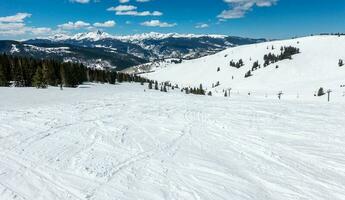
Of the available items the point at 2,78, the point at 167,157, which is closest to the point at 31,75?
the point at 2,78

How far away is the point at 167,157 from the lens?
18625 mm

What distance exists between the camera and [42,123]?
88.4ft

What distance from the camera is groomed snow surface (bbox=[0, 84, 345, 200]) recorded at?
44.9 feet

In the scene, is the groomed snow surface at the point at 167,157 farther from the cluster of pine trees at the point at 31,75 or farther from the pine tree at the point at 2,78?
the pine tree at the point at 2,78

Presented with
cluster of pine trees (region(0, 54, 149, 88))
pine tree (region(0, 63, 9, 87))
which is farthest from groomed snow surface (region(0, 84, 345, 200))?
pine tree (region(0, 63, 9, 87))

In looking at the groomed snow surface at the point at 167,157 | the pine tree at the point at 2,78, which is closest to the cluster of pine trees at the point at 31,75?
the pine tree at the point at 2,78

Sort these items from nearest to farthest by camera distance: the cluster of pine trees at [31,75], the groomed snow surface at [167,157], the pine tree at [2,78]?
the groomed snow surface at [167,157] < the pine tree at [2,78] < the cluster of pine trees at [31,75]

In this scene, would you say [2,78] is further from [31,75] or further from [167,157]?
[167,157]

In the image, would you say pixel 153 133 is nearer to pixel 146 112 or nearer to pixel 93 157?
pixel 93 157

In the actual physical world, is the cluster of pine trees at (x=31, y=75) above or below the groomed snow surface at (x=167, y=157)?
above

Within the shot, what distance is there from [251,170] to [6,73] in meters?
83.8

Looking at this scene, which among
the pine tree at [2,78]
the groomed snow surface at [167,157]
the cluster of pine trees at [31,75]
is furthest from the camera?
the cluster of pine trees at [31,75]

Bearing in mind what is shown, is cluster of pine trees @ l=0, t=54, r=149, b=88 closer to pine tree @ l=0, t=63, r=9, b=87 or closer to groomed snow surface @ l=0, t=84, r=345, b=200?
pine tree @ l=0, t=63, r=9, b=87

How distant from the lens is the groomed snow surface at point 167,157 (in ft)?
44.9
